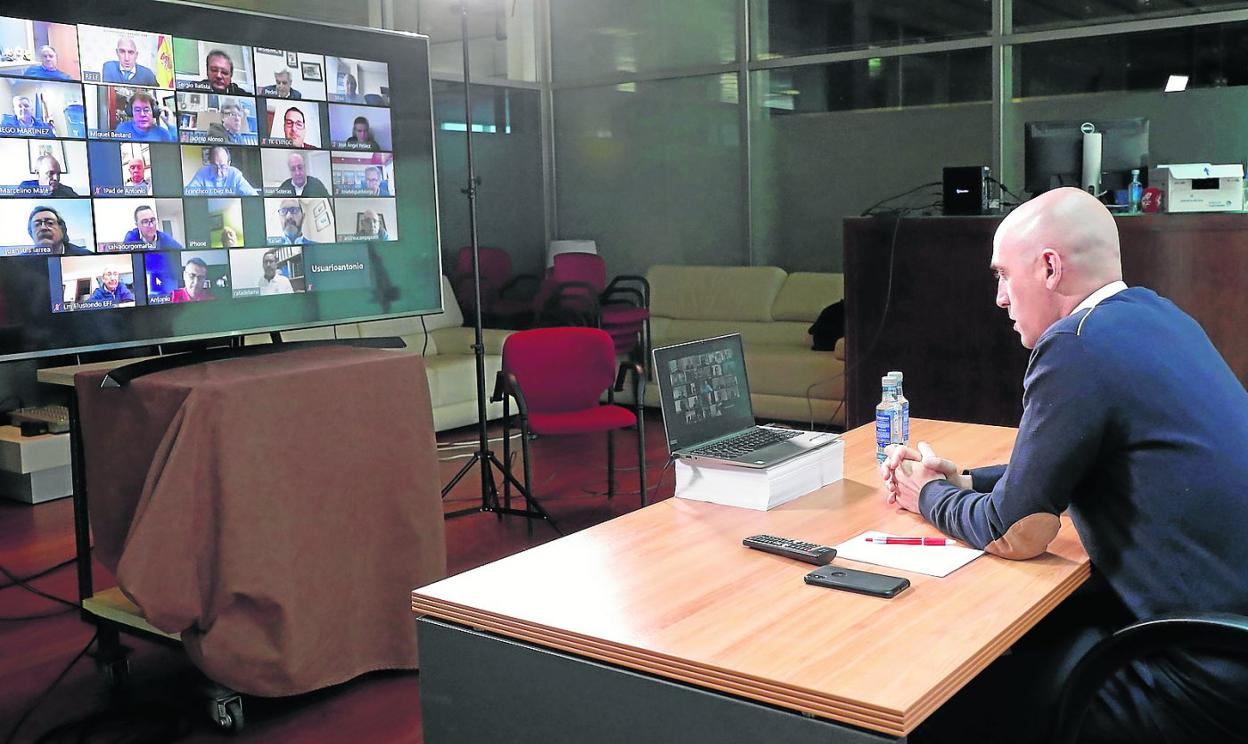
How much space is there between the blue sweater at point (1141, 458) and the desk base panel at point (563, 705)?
0.70m

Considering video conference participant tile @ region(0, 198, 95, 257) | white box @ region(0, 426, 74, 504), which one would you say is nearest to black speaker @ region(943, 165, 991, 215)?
video conference participant tile @ region(0, 198, 95, 257)

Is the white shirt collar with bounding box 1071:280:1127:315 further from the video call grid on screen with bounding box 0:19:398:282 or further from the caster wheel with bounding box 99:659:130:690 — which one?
the caster wheel with bounding box 99:659:130:690

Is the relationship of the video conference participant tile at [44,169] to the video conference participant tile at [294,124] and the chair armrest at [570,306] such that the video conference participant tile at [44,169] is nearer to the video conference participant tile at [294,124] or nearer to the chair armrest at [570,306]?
the video conference participant tile at [294,124]

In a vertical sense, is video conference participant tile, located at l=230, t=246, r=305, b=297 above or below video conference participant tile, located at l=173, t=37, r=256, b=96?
below

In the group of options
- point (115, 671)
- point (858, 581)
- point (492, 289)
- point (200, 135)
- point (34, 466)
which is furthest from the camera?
point (492, 289)

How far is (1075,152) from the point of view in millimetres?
5301

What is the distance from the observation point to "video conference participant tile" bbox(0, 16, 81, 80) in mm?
2822

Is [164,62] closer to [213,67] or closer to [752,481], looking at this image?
[213,67]

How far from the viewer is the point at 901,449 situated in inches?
91.6

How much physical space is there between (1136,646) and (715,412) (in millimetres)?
1042

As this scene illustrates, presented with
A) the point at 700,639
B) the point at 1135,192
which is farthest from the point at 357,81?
the point at 1135,192

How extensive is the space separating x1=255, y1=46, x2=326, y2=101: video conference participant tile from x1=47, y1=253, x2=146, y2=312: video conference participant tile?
0.66 metres

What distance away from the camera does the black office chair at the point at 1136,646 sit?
5.29 feet

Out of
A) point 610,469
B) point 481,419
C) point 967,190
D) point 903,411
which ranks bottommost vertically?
point 610,469
